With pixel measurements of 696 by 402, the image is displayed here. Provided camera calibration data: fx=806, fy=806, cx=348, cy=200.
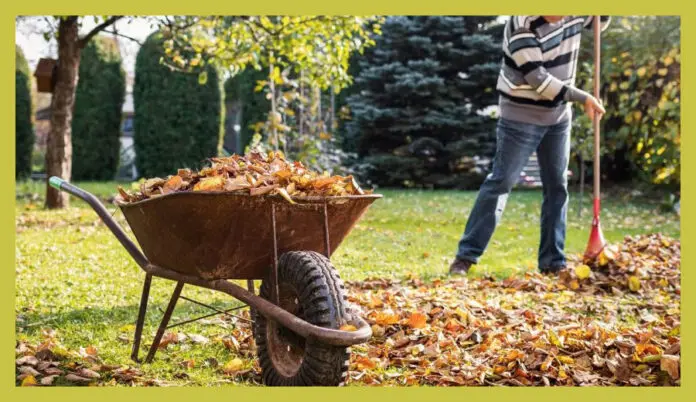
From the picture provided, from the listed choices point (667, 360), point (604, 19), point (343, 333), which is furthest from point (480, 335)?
point (604, 19)

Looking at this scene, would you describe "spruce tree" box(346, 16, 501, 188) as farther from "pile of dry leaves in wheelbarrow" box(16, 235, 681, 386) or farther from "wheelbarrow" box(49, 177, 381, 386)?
"wheelbarrow" box(49, 177, 381, 386)

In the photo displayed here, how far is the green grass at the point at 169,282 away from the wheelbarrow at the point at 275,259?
0.30 metres

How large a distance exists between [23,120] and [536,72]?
352 inches

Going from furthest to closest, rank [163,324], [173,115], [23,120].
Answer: [173,115] < [23,120] < [163,324]

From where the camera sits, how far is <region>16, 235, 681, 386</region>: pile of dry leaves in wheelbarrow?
7.95 feet

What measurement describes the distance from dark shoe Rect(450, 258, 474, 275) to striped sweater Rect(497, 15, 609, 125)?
0.83 meters

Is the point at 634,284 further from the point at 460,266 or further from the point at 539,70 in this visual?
the point at 539,70

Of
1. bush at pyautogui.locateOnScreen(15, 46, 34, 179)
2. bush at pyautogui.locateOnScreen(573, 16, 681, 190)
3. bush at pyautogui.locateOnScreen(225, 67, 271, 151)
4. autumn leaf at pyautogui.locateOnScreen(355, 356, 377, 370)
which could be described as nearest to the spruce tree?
bush at pyautogui.locateOnScreen(225, 67, 271, 151)

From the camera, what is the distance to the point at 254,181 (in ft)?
7.23

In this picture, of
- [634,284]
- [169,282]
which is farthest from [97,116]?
[634,284]

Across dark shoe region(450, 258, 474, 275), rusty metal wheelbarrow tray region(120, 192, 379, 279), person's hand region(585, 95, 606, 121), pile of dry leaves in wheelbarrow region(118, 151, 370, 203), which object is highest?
person's hand region(585, 95, 606, 121)

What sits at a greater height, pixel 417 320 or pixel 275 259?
pixel 275 259

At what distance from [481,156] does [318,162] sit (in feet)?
13.6

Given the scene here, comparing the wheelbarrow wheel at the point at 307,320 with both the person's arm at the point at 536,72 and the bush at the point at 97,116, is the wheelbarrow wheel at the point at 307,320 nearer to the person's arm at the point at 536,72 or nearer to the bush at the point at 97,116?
the person's arm at the point at 536,72
